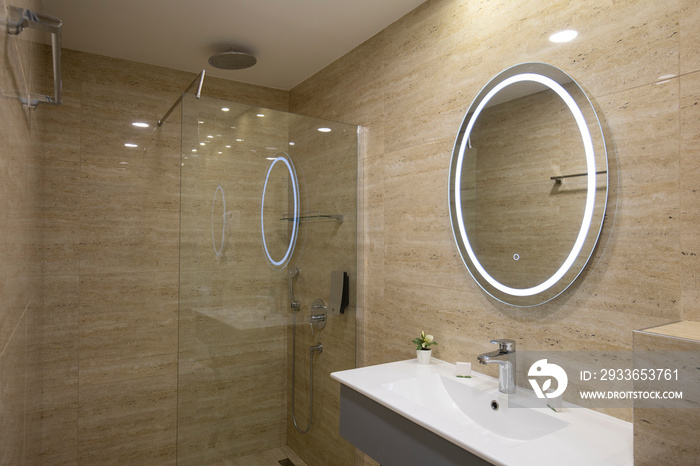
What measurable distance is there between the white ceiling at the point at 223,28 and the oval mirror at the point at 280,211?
741 millimetres

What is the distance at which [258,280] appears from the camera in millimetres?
2207

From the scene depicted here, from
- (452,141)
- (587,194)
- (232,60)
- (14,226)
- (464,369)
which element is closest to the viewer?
(14,226)

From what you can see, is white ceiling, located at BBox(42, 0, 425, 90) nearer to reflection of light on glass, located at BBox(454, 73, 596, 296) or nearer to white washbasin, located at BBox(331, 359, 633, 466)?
reflection of light on glass, located at BBox(454, 73, 596, 296)

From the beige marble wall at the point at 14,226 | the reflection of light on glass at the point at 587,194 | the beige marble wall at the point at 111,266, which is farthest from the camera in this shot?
the beige marble wall at the point at 111,266

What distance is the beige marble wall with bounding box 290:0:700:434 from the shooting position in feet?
3.95

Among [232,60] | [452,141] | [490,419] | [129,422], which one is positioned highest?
[232,60]

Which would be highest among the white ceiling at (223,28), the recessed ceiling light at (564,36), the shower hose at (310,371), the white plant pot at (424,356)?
the white ceiling at (223,28)

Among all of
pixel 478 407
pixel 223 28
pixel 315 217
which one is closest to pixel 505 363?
pixel 478 407

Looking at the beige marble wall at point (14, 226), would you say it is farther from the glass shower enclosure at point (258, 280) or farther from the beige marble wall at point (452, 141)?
the beige marble wall at point (452, 141)

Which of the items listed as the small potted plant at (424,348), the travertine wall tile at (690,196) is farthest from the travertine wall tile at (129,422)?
the travertine wall tile at (690,196)

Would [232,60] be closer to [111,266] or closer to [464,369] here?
[111,266]

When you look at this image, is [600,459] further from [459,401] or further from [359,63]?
[359,63]

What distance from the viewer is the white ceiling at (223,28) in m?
2.14

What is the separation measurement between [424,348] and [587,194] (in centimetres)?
94
